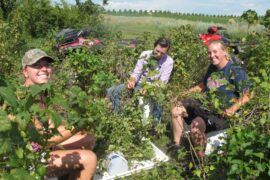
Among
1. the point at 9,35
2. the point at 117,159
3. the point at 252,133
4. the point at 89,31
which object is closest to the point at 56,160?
the point at 117,159

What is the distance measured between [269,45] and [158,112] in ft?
5.89

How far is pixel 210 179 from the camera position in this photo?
2.93m

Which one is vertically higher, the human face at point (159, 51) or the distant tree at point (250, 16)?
the distant tree at point (250, 16)

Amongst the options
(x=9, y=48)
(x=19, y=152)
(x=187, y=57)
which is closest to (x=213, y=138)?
(x=19, y=152)

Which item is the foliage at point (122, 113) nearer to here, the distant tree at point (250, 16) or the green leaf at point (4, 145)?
the green leaf at point (4, 145)

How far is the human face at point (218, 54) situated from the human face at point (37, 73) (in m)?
1.57

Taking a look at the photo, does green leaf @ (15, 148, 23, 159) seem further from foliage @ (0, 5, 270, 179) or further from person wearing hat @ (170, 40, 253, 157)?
person wearing hat @ (170, 40, 253, 157)

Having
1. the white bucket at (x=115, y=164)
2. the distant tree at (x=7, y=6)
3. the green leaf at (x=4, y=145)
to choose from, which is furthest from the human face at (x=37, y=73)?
the distant tree at (x=7, y=6)

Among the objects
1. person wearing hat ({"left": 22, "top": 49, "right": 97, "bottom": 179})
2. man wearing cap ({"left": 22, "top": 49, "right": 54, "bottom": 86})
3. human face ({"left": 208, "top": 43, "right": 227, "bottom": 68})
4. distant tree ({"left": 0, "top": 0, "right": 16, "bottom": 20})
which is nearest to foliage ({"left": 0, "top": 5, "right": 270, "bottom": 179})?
person wearing hat ({"left": 22, "top": 49, "right": 97, "bottom": 179})

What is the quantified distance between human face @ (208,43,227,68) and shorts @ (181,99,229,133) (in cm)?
43

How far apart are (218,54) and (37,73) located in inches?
68.0

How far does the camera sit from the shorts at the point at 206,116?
13.1 ft

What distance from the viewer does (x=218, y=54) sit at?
4.14 metres

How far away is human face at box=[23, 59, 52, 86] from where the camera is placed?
3.43 m
